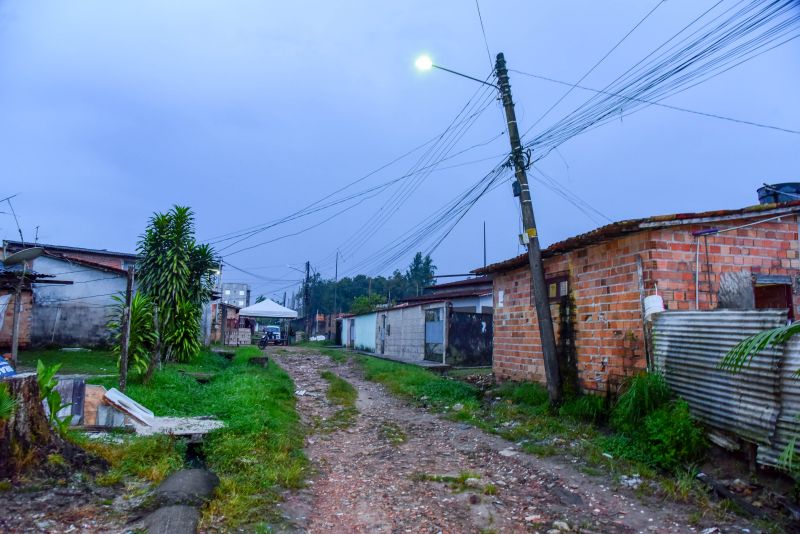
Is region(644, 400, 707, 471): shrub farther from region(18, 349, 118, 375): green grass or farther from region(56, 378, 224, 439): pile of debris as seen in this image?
region(18, 349, 118, 375): green grass

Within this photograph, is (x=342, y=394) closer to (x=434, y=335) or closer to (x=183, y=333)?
(x=183, y=333)

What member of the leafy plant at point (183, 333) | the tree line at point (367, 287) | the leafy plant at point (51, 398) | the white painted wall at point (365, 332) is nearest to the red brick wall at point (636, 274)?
the leafy plant at point (51, 398)

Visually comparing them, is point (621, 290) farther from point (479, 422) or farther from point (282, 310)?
point (282, 310)

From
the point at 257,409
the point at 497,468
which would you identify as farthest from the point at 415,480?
the point at 257,409

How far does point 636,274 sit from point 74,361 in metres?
13.2

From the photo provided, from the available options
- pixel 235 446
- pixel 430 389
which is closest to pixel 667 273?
pixel 430 389

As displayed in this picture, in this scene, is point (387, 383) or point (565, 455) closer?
point (565, 455)

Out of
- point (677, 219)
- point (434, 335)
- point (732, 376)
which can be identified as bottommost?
point (732, 376)

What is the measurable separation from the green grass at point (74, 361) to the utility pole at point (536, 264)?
913 centimetres

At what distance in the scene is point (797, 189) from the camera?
344 inches

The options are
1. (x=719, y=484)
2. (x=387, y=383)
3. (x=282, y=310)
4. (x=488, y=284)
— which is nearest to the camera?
(x=719, y=484)

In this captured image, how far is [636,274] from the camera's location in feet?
24.5

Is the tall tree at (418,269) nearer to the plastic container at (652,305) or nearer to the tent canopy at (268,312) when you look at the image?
the tent canopy at (268,312)

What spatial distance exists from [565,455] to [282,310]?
24.6 m
